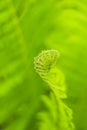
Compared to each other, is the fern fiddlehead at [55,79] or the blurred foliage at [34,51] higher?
the blurred foliage at [34,51]

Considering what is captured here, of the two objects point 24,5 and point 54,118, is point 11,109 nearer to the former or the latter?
point 54,118

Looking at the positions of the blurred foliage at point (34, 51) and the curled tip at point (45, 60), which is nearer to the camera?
the curled tip at point (45, 60)

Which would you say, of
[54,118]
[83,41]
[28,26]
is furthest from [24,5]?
[54,118]

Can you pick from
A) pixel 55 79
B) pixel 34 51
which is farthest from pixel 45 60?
pixel 34 51

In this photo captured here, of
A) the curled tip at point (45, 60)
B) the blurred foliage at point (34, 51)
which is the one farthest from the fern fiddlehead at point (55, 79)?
the blurred foliage at point (34, 51)

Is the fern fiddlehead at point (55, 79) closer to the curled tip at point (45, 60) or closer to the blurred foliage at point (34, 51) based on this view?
the curled tip at point (45, 60)

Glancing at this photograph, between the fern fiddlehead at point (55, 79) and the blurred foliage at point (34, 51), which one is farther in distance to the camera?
the blurred foliage at point (34, 51)
